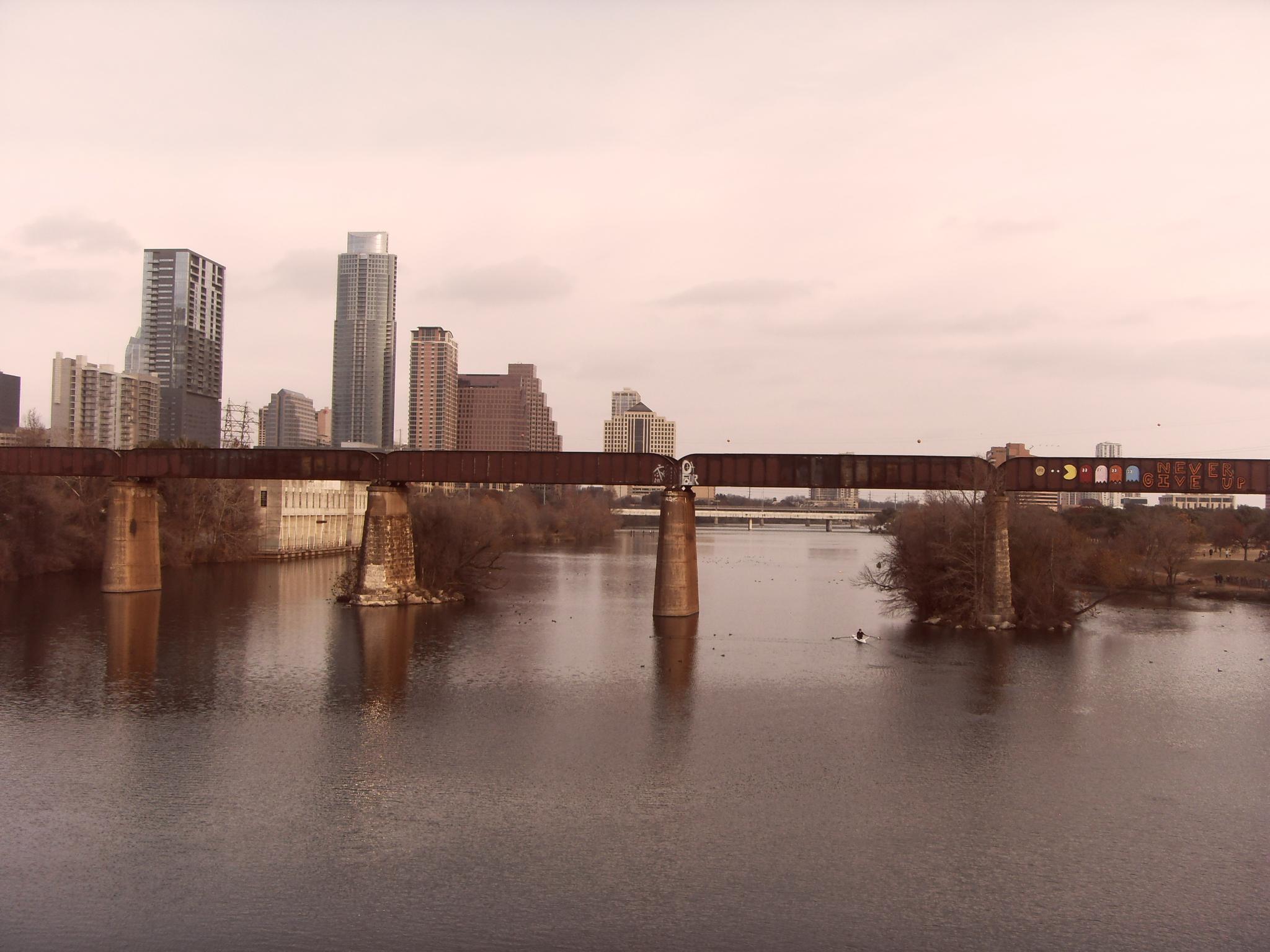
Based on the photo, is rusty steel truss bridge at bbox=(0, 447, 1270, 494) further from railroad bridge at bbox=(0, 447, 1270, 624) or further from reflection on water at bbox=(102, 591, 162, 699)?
reflection on water at bbox=(102, 591, 162, 699)

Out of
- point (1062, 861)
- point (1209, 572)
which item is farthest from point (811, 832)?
point (1209, 572)

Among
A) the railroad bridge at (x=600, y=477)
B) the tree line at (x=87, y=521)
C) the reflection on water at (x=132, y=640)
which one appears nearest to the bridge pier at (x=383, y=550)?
the railroad bridge at (x=600, y=477)

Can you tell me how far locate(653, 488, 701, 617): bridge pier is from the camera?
51.6 m

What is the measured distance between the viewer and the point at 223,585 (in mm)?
70188

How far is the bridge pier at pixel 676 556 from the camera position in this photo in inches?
2032

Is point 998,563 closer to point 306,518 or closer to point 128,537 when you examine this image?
point 128,537

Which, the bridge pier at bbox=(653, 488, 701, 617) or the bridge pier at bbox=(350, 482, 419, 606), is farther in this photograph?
the bridge pier at bbox=(350, 482, 419, 606)

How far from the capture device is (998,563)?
172ft

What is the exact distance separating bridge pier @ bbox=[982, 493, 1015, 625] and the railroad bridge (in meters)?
0.07

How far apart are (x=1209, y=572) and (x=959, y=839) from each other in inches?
3284

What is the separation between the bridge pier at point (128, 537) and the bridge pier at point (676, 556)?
3323cm

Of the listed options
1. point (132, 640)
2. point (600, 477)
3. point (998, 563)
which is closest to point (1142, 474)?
point (998, 563)

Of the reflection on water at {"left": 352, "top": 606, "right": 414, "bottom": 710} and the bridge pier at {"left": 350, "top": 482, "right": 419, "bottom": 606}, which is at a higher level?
the bridge pier at {"left": 350, "top": 482, "right": 419, "bottom": 606}

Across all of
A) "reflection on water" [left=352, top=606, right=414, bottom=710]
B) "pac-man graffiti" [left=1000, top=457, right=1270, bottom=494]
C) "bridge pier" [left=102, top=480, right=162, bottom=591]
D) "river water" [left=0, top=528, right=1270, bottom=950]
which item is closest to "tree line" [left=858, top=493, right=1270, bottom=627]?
"pac-man graffiti" [left=1000, top=457, right=1270, bottom=494]
